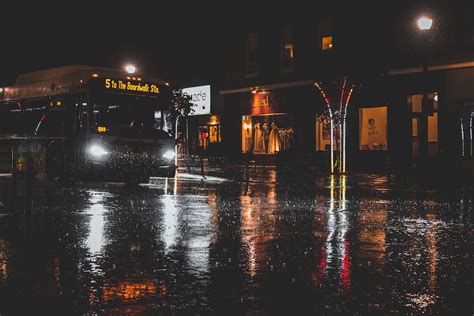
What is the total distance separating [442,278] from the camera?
7.30 m

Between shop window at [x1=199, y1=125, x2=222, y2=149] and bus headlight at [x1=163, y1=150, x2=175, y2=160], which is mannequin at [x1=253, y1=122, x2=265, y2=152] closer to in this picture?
shop window at [x1=199, y1=125, x2=222, y2=149]

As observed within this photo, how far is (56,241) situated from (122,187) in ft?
38.4

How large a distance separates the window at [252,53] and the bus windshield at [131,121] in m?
20.8

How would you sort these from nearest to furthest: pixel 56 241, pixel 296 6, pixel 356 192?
pixel 56 241 → pixel 356 192 → pixel 296 6

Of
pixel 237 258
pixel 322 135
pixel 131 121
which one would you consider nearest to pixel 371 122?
pixel 322 135

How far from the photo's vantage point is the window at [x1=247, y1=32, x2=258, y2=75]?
42688mm

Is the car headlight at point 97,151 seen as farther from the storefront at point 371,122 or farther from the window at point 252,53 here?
the window at point 252,53

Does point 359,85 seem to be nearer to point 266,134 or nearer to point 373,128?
point 373,128

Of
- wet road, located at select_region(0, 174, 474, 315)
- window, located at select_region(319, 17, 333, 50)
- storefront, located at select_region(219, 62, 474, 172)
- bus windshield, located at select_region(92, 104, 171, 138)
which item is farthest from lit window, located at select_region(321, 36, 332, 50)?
wet road, located at select_region(0, 174, 474, 315)

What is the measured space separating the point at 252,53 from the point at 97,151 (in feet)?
77.1

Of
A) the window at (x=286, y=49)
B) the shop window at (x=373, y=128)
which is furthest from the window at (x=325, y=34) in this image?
the shop window at (x=373, y=128)

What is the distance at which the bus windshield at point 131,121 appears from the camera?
827 inches

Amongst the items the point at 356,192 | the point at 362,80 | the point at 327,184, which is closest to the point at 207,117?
the point at 362,80

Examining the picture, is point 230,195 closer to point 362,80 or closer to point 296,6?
point 362,80
